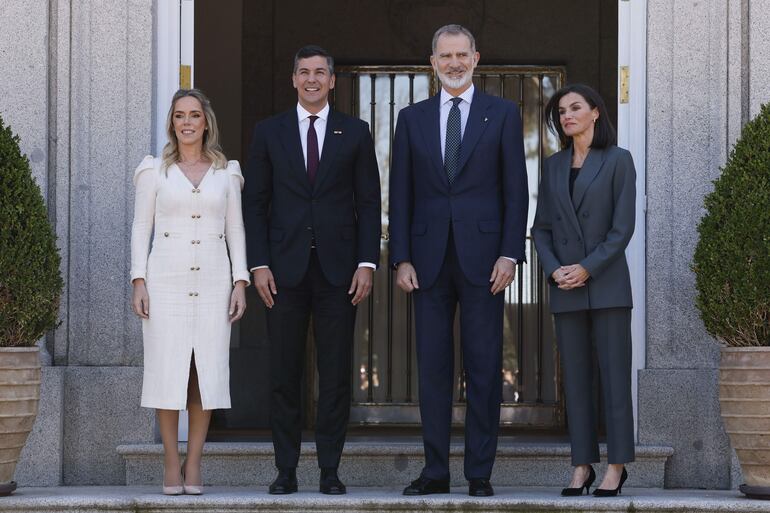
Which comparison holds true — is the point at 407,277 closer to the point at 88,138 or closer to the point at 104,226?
the point at 104,226

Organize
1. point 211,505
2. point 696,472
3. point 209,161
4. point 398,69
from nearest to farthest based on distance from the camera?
1. point 211,505
2. point 209,161
3. point 696,472
4. point 398,69

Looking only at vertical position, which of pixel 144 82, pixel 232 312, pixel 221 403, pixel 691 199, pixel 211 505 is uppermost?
pixel 144 82

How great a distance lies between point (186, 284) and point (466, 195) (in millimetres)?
1229

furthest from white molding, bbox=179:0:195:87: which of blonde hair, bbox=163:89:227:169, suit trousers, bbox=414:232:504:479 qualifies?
suit trousers, bbox=414:232:504:479

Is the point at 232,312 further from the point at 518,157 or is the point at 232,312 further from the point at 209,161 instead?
the point at 518,157

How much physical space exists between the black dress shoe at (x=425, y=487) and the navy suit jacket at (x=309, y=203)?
0.88m

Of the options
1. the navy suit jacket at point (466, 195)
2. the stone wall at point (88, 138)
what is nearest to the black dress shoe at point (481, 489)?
the navy suit jacket at point (466, 195)

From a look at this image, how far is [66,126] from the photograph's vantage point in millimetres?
6707

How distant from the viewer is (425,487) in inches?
226

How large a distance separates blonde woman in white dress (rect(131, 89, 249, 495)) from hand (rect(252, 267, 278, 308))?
74 mm

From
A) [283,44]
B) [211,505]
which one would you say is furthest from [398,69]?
[211,505]

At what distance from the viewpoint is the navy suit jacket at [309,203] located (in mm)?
5852

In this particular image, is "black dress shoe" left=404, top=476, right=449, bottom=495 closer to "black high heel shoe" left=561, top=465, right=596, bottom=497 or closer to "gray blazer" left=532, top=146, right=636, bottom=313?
"black high heel shoe" left=561, top=465, right=596, bottom=497

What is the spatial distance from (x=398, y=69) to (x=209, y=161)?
400cm
